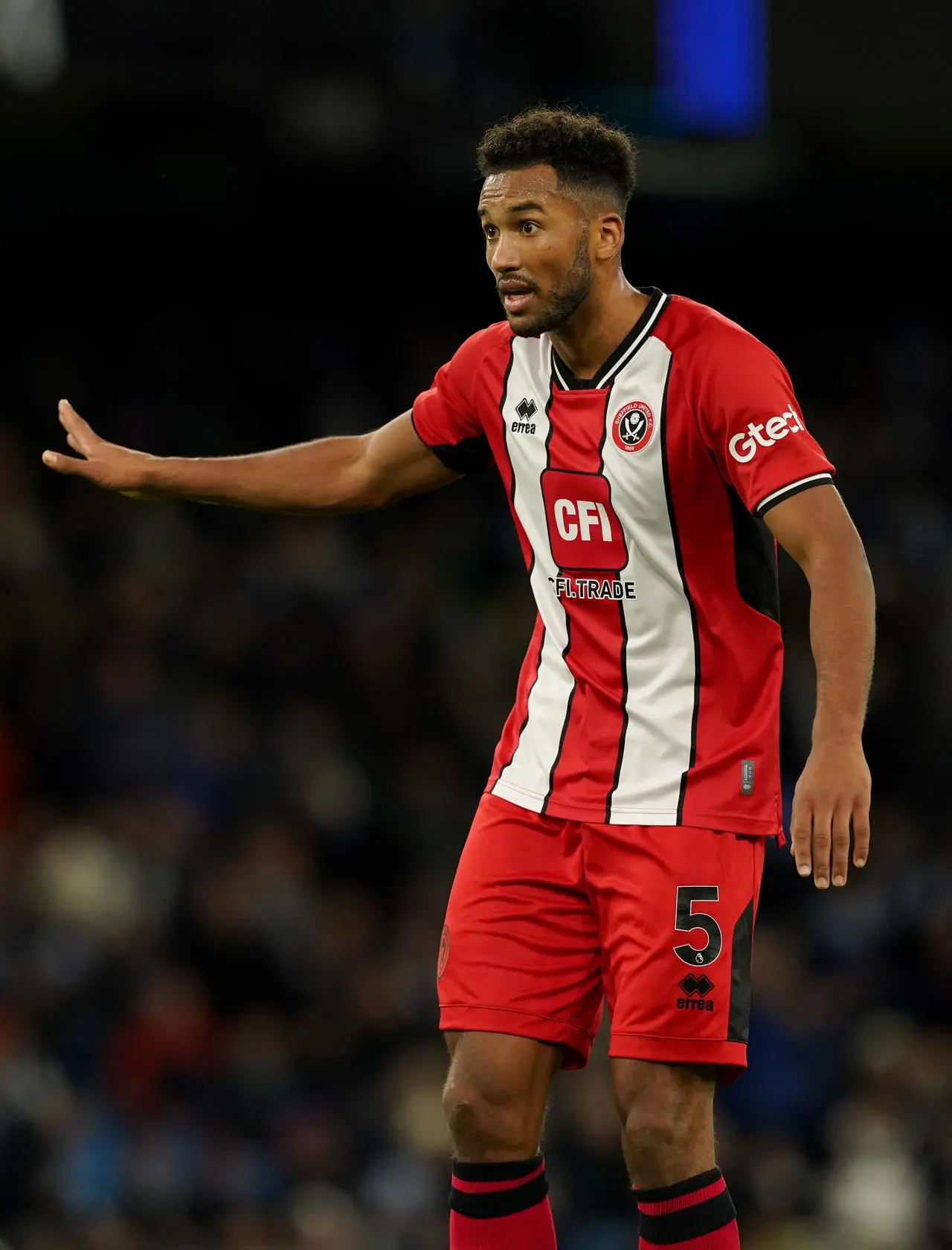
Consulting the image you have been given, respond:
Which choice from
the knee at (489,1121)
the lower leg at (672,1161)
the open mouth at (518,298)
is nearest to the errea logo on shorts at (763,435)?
the open mouth at (518,298)

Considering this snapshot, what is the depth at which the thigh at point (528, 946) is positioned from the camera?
4059 mm

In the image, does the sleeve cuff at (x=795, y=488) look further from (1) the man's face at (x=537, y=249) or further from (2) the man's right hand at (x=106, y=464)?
(2) the man's right hand at (x=106, y=464)

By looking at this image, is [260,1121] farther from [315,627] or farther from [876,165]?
[876,165]

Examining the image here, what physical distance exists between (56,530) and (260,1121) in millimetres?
4107

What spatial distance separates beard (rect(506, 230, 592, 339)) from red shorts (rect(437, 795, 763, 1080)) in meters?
0.99

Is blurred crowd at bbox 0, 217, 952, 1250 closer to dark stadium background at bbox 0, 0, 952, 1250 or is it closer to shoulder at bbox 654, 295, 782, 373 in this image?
dark stadium background at bbox 0, 0, 952, 1250

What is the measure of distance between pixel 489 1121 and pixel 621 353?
1564 millimetres

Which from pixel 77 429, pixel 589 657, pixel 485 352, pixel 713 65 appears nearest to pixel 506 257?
pixel 485 352

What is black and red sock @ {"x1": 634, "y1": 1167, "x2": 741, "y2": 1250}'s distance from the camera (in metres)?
3.84

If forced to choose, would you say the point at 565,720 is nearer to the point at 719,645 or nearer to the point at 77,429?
the point at 719,645

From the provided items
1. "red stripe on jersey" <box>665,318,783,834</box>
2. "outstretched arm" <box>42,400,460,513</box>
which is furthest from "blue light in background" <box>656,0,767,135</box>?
"red stripe on jersey" <box>665,318,783,834</box>

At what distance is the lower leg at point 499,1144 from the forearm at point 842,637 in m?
0.93

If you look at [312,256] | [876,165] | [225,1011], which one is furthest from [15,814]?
[876,165]

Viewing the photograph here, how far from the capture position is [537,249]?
4.04 metres
